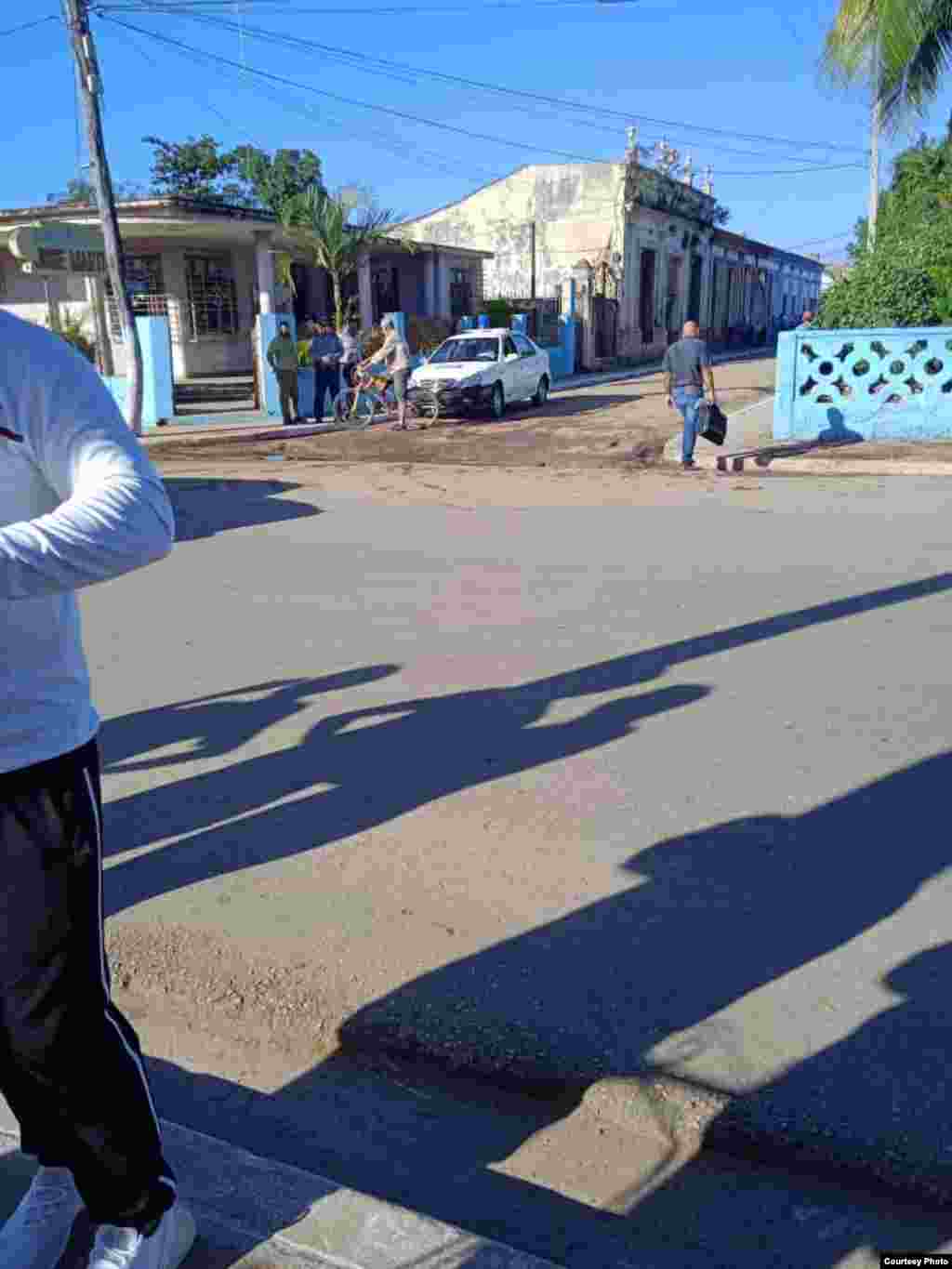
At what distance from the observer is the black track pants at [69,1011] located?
1.82 metres

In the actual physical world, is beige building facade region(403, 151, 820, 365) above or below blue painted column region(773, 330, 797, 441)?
above

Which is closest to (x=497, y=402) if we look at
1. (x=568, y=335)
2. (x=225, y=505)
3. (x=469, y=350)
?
(x=469, y=350)

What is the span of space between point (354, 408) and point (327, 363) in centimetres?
96

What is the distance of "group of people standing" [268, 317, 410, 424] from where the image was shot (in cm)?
1969

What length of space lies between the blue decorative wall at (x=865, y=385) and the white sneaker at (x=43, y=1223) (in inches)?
551

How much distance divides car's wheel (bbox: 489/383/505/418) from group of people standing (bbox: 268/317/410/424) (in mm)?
1677

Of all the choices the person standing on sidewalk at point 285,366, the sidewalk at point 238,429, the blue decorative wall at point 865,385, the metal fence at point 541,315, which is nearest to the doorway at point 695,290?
the metal fence at point 541,315

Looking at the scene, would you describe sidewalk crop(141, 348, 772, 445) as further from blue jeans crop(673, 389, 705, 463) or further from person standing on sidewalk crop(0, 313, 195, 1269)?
person standing on sidewalk crop(0, 313, 195, 1269)

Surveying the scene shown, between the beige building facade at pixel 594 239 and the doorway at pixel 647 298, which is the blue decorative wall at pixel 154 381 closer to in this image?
the beige building facade at pixel 594 239

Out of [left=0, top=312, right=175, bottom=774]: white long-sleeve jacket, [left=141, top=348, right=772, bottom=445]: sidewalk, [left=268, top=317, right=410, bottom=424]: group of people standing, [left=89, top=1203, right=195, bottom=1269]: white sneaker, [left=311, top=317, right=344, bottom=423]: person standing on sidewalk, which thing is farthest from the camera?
[left=311, top=317, right=344, bottom=423]: person standing on sidewalk

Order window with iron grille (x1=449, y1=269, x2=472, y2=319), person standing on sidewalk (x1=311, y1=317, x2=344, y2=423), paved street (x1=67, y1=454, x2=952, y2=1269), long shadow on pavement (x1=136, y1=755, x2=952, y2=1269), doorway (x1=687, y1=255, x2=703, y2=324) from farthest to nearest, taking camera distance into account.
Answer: doorway (x1=687, y1=255, x2=703, y2=324)
window with iron grille (x1=449, y1=269, x2=472, y2=319)
person standing on sidewalk (x1=311, y1=317, x2=344, y2=423)
paved street (x1=67, y1=454, x2=952, y2=1269)
long shadow on pavement (x1=136, y1=755, x2=952, y2=1269)

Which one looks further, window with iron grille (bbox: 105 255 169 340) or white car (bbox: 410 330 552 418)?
window with iron grille (bbox: 105 255 169 340)

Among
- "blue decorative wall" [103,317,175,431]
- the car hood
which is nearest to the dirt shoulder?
Result: the car hood

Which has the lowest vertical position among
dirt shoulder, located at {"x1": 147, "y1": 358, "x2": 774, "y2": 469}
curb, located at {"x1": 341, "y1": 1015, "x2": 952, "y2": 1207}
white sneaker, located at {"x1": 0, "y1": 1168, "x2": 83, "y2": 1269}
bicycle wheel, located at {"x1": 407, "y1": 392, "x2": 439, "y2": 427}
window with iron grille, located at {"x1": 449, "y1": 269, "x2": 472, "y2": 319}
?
curb, located at {"x1": 341, "y1": 1015, "x2": 952, "y2": 1207}
